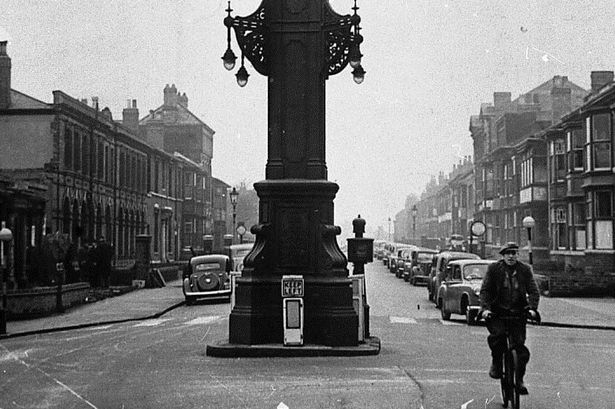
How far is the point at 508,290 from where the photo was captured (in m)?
10.1

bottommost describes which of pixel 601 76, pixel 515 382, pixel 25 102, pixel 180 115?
pixel 515 382

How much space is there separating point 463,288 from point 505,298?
13.0 metres

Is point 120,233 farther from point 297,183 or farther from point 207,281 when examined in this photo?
point 297,183

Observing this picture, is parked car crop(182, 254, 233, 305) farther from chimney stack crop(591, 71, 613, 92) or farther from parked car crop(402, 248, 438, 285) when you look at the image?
chimney stack crop(591, 71, 613, 92)

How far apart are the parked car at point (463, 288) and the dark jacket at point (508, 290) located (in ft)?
39.7

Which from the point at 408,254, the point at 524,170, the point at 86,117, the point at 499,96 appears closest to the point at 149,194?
the point at 86,117

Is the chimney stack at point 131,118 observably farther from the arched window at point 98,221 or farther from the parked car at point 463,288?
the parked car at point 463,288

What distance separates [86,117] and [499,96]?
47.9 meters

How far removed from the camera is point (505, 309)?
1008 centimetres

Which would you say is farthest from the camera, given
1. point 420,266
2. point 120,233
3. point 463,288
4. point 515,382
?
point 120,233

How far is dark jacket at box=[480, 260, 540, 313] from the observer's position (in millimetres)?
10109

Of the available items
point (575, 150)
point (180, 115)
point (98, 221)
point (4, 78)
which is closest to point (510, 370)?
point (575, 150)

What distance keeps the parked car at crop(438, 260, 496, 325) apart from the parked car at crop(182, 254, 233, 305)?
365 inches

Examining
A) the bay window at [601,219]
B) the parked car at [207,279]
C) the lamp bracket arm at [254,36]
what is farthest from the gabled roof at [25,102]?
the lamp bracket arm at [254,36]
